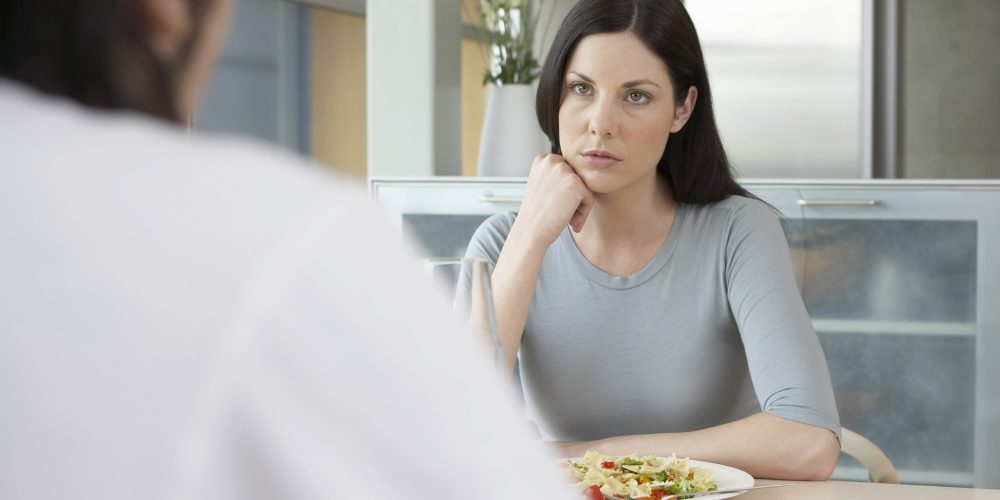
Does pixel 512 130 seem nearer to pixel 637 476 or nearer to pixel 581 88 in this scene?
Answer: pixel 581 88

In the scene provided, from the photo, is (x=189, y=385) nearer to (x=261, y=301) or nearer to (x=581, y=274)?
(x=261, y=301)

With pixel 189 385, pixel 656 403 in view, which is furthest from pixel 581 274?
pixel 189 385

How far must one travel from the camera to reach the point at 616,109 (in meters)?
1.82

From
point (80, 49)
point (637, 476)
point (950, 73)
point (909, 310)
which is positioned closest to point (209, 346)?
point (80, 49)

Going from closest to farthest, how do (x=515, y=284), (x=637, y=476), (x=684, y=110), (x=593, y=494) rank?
1. (x=593, y=494)
2. (x=637, y=476)
3. (x=515, y=284)
4. (x=684, y=110)

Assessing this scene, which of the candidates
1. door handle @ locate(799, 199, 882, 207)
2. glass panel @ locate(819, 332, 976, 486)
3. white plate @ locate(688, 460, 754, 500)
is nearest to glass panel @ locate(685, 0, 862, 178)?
door handle @ locate(799, 199, 882, 207)

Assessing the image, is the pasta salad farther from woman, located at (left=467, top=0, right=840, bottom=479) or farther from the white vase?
the white vase

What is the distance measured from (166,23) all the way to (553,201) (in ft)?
4.88

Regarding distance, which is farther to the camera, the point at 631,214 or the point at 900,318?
the point at 900,318

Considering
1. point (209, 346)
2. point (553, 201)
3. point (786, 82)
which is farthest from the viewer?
point (786, 82)

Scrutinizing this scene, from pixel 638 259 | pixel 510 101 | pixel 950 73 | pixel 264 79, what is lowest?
pixel 638 259

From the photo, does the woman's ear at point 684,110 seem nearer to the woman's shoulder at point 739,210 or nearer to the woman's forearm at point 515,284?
the woman's shoulder at point 739,210

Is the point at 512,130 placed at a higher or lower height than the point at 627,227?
higher

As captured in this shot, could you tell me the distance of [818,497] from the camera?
3.88ft
